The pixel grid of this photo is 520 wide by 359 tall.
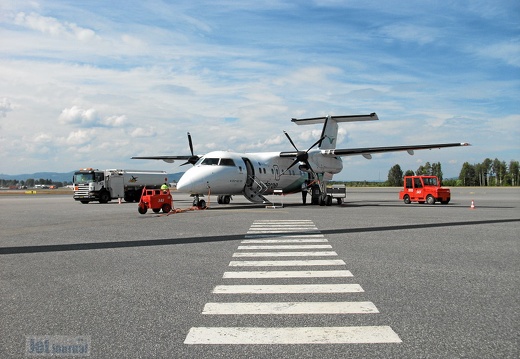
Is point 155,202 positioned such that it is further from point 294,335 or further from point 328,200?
point 294,335

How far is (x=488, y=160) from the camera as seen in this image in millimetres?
164250

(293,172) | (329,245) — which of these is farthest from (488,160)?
(329,245)

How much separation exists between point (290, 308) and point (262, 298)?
63cm

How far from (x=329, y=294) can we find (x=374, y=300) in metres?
0.67

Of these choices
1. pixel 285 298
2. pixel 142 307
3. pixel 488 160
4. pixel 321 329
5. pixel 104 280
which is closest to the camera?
pixel 321 329

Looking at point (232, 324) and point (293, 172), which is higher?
point (293, 172)

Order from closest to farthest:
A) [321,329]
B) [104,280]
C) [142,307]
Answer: [321,329], [142,307], [104,280]

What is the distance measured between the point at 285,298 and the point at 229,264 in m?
2.67

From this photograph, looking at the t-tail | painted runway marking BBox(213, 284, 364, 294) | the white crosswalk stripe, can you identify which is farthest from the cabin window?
painted runway marking BBox(213, 284, 364, 294)

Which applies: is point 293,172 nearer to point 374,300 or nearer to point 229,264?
point 229,264

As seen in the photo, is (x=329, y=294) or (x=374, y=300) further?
(x=329, y=294)

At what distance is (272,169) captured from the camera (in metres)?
31.6

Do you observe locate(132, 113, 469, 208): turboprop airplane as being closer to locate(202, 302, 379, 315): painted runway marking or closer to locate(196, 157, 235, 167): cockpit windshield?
locate(196, 157, 235, 167): cockpit windshield

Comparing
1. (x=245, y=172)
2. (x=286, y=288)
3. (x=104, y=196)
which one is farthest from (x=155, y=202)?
(x=104, y=196)
